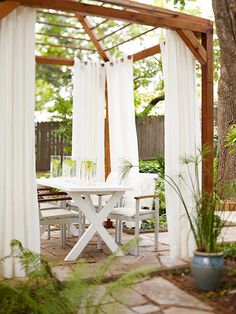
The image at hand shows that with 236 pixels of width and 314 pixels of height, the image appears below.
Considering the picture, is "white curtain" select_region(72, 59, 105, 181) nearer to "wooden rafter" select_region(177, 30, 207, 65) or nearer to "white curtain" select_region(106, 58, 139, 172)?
"white curtain" select_region(106, 58, 139, 172)

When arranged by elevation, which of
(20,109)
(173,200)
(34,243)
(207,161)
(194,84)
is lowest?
(34,243)

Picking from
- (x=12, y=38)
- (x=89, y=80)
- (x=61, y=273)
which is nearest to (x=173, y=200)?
(x=61, y=273)

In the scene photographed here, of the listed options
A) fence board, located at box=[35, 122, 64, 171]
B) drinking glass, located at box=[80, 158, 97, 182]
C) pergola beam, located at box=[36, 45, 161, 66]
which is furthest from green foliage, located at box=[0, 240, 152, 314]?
fence board, located at box=[35, 122, 64, 171]

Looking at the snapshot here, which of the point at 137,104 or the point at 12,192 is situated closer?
the point at 12,192

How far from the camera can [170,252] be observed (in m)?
4.52

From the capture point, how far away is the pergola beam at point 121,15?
13.1 feet

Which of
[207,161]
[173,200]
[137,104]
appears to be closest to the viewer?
[173,200]

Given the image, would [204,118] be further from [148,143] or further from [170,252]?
[148,143]

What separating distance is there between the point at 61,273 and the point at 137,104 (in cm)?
639

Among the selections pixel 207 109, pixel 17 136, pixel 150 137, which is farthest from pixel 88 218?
pixel 150 137

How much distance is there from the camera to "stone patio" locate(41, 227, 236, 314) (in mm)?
3158

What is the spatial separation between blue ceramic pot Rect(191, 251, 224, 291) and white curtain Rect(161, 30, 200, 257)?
3.06ft

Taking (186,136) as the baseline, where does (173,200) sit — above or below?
below

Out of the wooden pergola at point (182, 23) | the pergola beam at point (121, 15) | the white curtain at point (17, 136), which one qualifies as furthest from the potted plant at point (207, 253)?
the pergola beam at point (121, 15)
